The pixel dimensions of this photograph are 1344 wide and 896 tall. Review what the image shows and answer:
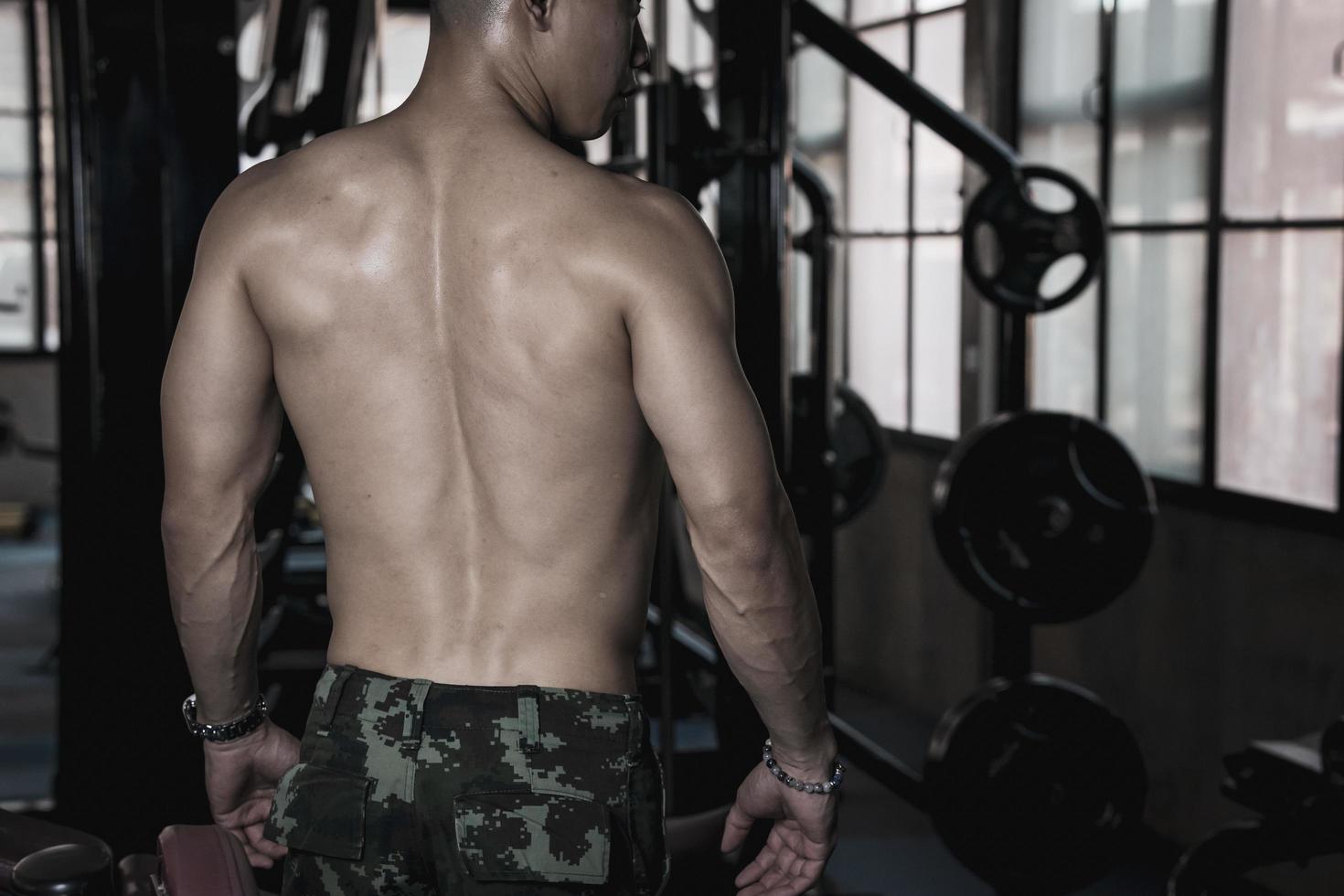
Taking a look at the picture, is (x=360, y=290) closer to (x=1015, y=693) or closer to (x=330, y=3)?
(x=1015, y=693)

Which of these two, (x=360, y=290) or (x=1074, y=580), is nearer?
(x=360, y=290)

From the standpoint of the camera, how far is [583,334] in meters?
1.18

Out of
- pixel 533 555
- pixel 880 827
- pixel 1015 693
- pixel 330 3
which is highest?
pixel 330 3

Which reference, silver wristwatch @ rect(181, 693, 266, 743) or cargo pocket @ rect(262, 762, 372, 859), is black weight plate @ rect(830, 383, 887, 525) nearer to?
silver wristwatch @ rect(181, 693, 266, 743)

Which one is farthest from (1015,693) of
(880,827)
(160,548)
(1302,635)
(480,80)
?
(480,80)

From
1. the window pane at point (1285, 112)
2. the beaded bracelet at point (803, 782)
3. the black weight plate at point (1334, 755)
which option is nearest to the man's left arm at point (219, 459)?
the beaded bracelet at point (803, 782)

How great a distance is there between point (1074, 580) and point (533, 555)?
1541 millimetres

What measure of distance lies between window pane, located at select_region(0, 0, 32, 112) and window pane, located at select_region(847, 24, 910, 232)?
207 inches

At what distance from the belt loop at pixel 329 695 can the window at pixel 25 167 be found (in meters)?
7.53

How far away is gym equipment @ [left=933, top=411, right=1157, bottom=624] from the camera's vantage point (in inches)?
98.9

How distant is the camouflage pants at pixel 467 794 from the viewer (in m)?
1.19

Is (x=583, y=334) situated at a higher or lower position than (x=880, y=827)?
higher

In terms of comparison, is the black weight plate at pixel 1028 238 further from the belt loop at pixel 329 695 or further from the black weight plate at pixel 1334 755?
the belt loop at pixel 329 695

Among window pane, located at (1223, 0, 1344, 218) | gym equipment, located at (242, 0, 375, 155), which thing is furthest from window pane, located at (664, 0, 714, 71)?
window pane, located at (1223, 0, 1344, 218)
